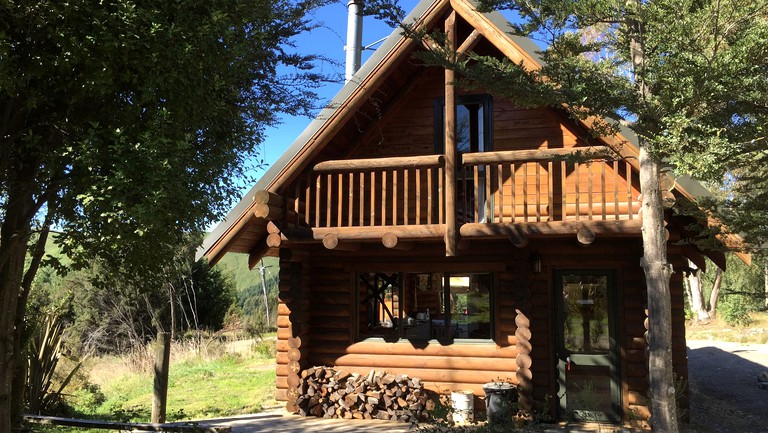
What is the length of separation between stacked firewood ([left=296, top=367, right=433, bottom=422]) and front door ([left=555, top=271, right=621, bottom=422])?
7.88 ft

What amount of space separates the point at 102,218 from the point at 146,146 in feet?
2.36

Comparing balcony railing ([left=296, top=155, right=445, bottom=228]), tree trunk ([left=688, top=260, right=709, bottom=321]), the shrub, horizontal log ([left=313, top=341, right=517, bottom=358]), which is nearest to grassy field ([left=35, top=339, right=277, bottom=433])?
horizontal log ([left=313, top=341, right=517, bottom=358])

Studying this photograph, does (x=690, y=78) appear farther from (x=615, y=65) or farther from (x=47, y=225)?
(x=47, y=225)

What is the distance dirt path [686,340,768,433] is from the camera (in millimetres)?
9398

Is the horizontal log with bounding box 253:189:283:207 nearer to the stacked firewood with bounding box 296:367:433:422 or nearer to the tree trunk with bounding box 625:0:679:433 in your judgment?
the stacked firewood with bounding box 296:367:433:422

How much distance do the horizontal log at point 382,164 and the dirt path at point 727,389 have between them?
5.63m

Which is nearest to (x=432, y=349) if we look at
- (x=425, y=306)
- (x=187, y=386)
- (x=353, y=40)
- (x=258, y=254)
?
(x=425, y=306)

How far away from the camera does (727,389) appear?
13.3 meters

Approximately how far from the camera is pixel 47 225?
5.48 m

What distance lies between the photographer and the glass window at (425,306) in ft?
32.4

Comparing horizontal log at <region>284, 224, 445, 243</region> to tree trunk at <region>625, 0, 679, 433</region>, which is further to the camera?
horizontal log at <region>284, 224, 445, 243</region>

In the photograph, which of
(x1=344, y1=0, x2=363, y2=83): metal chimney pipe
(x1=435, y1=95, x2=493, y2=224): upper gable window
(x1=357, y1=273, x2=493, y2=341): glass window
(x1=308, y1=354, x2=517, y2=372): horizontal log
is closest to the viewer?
(x1=308, y1=354, x2=517, y2=372): horizontal log


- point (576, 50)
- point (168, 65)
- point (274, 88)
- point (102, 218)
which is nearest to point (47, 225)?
point (102, 218)

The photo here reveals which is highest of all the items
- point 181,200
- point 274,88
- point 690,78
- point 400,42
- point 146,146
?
point 400,42
